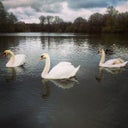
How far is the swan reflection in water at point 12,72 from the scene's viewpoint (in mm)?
14486

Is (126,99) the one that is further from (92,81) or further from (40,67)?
(40,67)

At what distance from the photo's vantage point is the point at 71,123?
864 cm

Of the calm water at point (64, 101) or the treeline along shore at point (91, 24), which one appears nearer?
the calm water at point (64, 101)

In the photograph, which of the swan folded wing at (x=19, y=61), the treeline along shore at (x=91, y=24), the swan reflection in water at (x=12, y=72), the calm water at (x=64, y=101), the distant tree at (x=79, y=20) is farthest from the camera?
the distant tree at (x=79, y=20)

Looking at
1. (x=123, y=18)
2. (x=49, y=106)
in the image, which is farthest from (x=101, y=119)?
(x=123, y=18)

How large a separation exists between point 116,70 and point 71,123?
8.72m

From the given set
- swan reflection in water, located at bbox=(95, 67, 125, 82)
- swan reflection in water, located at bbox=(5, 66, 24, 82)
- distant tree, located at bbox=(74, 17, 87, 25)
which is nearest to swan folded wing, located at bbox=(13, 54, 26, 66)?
swan reflection in water, located at bbox=(5, 66, 24, 82)

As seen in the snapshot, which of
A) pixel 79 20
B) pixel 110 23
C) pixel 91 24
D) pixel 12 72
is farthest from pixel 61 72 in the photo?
pixel 79 20

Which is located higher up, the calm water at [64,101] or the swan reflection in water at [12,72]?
the calm water at [64,101]

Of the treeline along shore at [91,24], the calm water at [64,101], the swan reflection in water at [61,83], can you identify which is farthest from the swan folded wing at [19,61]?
the treeline along shore at [91,24]

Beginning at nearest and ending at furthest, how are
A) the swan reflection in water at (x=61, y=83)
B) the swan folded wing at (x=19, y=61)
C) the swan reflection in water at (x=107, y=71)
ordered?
the swan reflection in water at (x=61, y=83)
the swan reflection in water at (x=107, y=71)
the swan folded wing at (x=19, y=61)

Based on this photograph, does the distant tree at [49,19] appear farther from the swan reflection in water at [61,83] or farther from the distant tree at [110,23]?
the swan reflection in water at [61,83]

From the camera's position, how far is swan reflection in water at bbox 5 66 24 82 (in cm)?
1449

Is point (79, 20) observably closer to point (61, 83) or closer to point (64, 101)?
point (61, 83)
